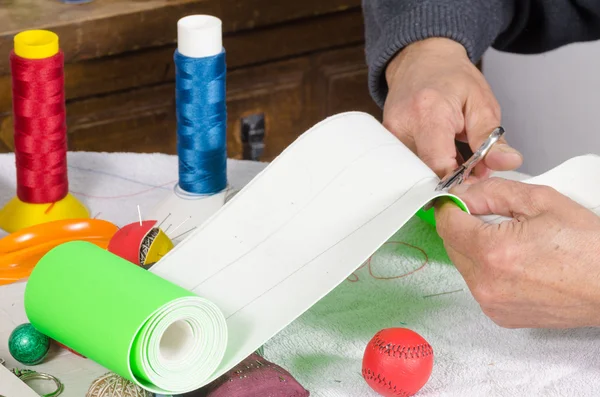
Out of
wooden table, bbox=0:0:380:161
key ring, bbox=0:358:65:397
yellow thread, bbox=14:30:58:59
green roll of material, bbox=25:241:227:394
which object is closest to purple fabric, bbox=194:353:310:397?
green roll of material, bbox=25:241:227:394

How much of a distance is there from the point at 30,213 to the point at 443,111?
1.98 ft

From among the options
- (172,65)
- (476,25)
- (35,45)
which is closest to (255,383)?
(35,45)

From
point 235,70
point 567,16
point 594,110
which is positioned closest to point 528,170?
point 594,110

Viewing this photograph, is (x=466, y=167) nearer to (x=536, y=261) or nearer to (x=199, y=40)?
(x=536, y=261)

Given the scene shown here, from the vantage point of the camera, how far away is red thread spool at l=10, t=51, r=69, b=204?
136 cm

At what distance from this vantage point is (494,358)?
1187 millimetres

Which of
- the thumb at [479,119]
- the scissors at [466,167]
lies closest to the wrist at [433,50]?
the thumb at [479,119]

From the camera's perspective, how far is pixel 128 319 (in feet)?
3.34

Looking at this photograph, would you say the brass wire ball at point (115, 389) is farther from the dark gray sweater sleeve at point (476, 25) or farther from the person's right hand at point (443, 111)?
the dark gray sweater sleeve at point (476, 25)

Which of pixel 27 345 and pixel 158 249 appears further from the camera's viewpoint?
pixel 158 249

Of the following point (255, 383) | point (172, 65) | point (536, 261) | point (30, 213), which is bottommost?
point (172, 65)

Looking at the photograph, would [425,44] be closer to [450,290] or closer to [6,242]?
[450,290]

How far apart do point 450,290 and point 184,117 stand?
1.47 ft

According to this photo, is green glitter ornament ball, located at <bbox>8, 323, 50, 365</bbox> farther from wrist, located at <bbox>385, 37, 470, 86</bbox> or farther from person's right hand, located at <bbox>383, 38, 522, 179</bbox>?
wrist, located at <bbox>385, 37, 470, 86</bbox>
